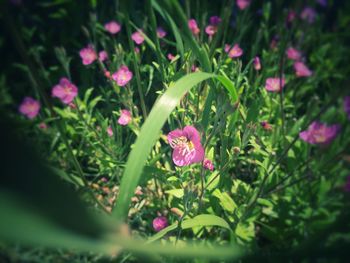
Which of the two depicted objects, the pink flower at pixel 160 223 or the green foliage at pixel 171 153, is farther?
the pink flower at pixel 160 223

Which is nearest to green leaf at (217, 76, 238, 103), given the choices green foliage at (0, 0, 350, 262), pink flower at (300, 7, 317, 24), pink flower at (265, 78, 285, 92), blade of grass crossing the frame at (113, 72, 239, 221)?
green foliage at (0, 0, 350, 262)

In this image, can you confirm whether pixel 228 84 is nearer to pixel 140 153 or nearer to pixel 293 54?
pixel 140 153

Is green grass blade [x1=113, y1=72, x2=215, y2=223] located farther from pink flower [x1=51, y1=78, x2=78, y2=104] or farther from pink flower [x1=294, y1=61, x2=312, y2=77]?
pink flower [x1=294, y1=61, x2=312, y2=77]

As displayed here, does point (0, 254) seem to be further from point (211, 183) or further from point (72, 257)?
point (211, 183)

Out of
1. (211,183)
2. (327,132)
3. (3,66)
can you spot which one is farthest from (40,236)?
(3,66)

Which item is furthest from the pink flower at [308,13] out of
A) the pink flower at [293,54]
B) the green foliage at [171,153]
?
the pink flower at [293,54]

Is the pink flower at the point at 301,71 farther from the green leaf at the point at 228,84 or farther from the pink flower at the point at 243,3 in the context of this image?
the green leaf at the point at 228,84
